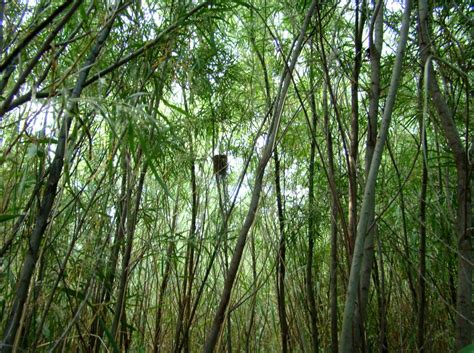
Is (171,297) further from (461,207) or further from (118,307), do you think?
(461,207)

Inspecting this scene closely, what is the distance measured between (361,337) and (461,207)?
44 centimetres

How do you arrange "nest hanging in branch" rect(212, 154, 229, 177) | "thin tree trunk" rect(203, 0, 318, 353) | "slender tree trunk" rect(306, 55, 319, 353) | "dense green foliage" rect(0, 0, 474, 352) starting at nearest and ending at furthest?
1. "thin tree trunk" rect(203, 0, 318, 353)
2. "dense green foliage" rect(0, 0, 474, 352)
3. "slender tree trunk" rect(306, 55, 319, 353)
4. "nest hanging in branch" rect(212, 154, 229, 177)

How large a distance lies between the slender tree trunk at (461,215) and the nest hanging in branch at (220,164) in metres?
1.11

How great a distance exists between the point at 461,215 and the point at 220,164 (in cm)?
119

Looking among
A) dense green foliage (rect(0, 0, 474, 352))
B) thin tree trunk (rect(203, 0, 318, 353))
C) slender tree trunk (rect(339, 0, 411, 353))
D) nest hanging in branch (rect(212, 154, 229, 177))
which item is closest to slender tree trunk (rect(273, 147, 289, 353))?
dense green foliage (rect(0, 0, 474, 352))

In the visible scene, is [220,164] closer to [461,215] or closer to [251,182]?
[251,182]

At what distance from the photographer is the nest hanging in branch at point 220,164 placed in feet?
6.97

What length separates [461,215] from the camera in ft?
3.81

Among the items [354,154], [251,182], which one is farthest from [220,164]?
[354,154]

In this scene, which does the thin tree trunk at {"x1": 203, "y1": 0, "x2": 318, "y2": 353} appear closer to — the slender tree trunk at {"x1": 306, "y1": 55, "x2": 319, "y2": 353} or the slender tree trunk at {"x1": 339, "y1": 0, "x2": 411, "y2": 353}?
the slender tree trunk at {"x1": 339, "y1": 0, "x2": 411, "y2": 353}

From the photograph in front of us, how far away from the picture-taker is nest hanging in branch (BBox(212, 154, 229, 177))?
6.97 feet

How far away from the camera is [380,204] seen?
223 cm

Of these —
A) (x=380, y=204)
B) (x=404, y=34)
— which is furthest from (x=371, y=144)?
(x=380, y=204)

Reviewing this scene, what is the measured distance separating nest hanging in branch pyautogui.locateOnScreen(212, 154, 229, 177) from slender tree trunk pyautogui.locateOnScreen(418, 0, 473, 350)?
43.7 inches
